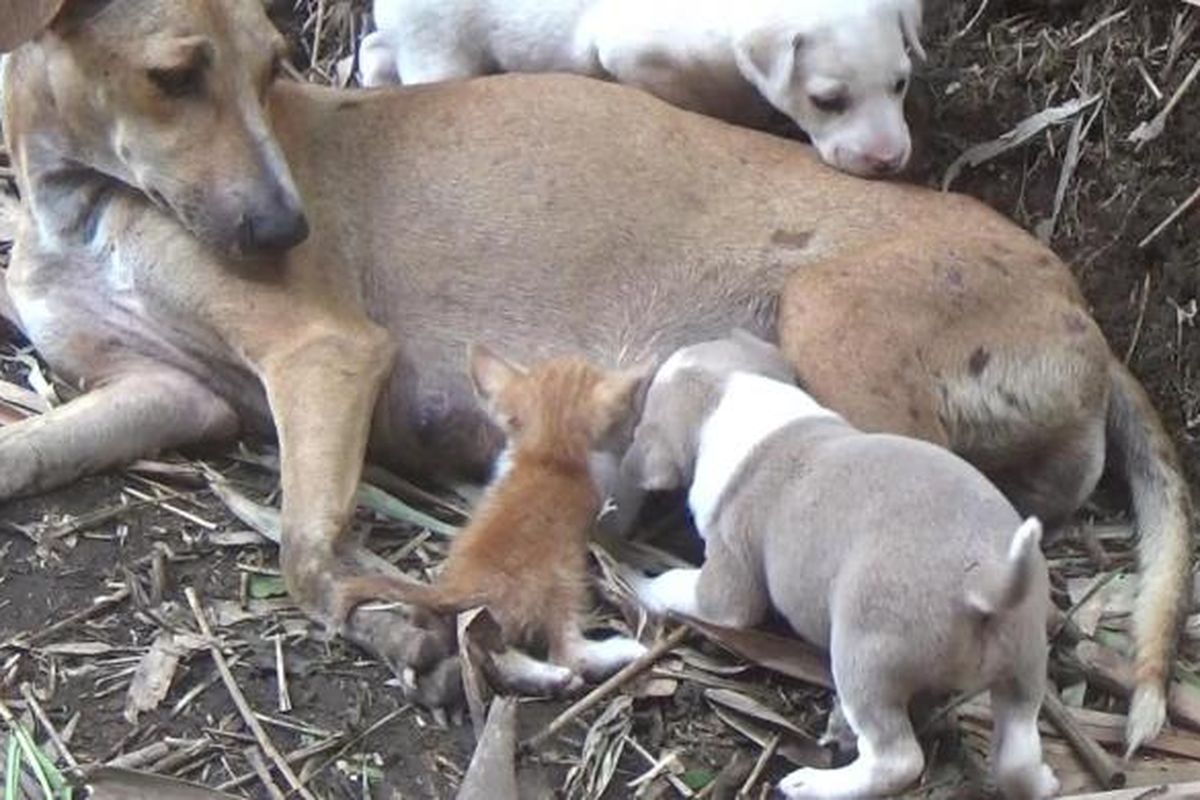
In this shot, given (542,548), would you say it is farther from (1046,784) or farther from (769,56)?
(769,56)

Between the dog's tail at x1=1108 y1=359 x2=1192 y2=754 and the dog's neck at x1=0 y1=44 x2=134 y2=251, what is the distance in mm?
2252

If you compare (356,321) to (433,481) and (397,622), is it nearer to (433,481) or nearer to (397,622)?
(433,481)

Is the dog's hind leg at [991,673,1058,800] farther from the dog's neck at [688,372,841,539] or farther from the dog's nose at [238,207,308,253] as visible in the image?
the dog's nose at [238,207,308,253]

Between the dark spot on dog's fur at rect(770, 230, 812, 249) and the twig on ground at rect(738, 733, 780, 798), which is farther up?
the dark spot on dog's fur at rect(770, 230, 812, 249)

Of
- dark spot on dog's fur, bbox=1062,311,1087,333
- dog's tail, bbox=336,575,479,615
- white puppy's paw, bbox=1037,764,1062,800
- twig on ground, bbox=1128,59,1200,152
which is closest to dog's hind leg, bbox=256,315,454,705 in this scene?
dog's tail, bbox=336,575,479,615

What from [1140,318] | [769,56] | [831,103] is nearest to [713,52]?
[769,56]

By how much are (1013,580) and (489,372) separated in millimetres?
1426

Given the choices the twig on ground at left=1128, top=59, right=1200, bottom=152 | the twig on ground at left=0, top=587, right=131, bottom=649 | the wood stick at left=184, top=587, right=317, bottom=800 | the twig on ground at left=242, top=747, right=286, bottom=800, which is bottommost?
the twig on ground at left=0, top=587, right=131, bottom=649

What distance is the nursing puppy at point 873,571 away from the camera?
3438 mm

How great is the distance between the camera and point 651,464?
4.18 meters

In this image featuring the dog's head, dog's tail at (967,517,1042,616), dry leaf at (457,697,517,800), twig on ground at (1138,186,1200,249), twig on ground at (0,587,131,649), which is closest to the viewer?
dog's tail at (967,517,1042,616)

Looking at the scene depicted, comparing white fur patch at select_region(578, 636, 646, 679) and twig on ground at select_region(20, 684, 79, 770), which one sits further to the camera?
white fur patch at select_region(578, 636, 646, 679)

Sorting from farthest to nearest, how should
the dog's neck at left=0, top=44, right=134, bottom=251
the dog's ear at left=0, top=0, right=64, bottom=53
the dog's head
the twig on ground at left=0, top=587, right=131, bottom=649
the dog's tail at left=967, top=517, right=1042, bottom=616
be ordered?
the dog's neck at left=0, top=44, right=134, bottom=251 → the dog's head → the dog's ear at left=0, top=0, right=64, bottom=53 → the twig on ground at left=0, top=587, right=131, bottom=649 → the dog's tail at left=967, top=517, right=1042, bottom=616

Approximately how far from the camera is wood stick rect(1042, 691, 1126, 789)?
3.88 metres
